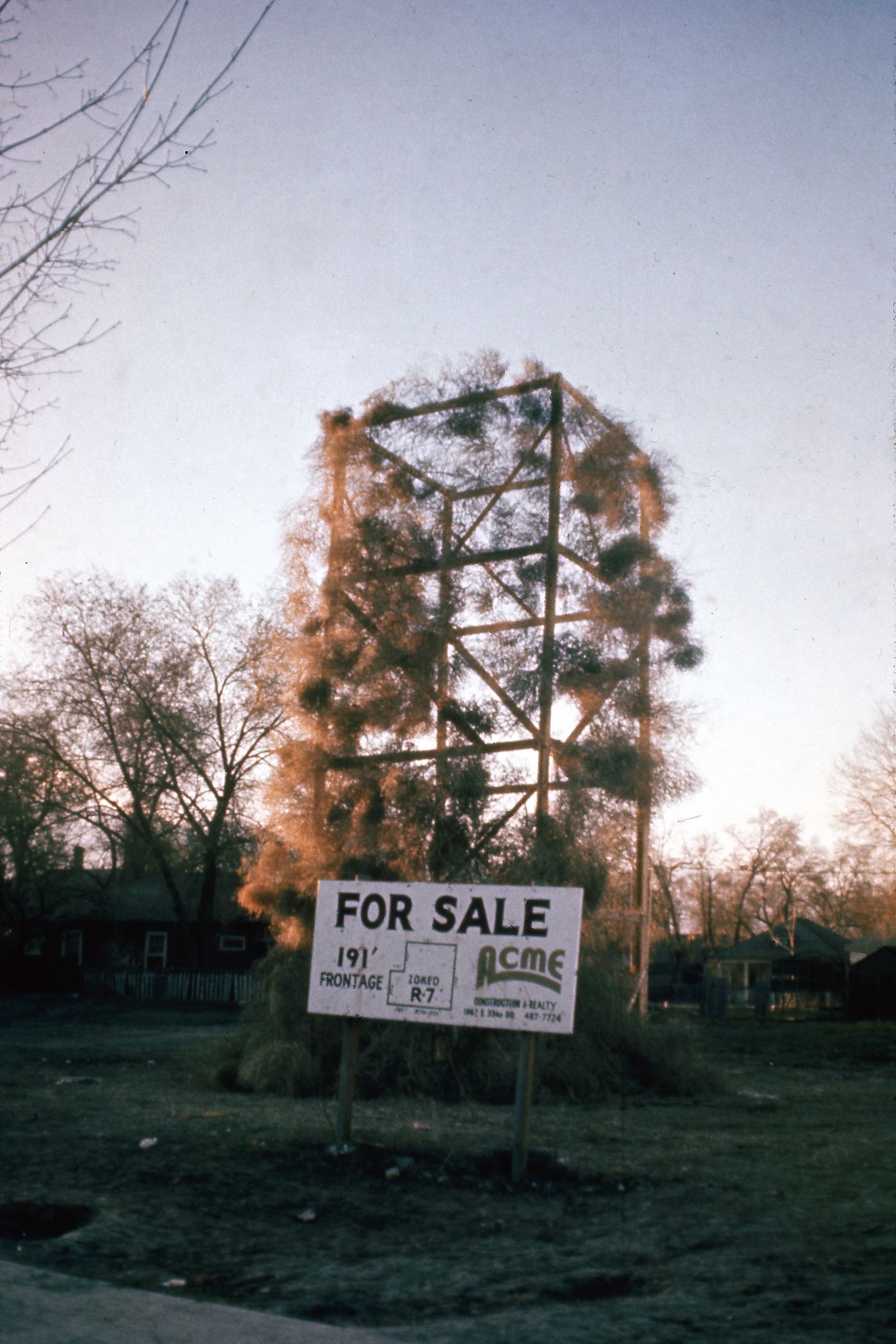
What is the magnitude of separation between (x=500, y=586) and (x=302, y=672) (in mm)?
2637

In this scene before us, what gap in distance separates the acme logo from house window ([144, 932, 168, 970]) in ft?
129

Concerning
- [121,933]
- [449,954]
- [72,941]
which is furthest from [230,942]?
[449,954]

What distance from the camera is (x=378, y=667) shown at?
14.4 m

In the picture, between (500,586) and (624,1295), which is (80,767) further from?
(624,1295)

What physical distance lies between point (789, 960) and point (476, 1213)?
5474cm

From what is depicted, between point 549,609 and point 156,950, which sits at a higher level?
point 549,609

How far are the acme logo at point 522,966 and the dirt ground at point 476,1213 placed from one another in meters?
1.17

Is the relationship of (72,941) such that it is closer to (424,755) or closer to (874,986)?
(874,986)

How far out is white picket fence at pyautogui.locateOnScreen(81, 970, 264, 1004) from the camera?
33.0 m

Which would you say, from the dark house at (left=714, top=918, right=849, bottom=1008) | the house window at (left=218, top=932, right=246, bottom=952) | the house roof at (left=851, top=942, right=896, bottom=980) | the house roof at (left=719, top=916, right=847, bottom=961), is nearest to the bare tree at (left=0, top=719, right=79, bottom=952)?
the house window at (left=218, top=932, right=246, bottom=952)

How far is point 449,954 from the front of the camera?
26.3ft

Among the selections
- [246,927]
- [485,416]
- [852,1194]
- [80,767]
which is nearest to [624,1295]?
[852,1194]

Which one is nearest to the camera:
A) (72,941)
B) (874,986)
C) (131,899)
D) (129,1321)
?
(129,1321)

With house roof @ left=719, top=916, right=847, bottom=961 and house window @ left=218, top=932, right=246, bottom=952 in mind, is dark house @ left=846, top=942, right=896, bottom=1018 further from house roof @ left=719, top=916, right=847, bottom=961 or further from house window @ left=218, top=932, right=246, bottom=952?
house window @ left=218, top=932, right=246, bottom=952
